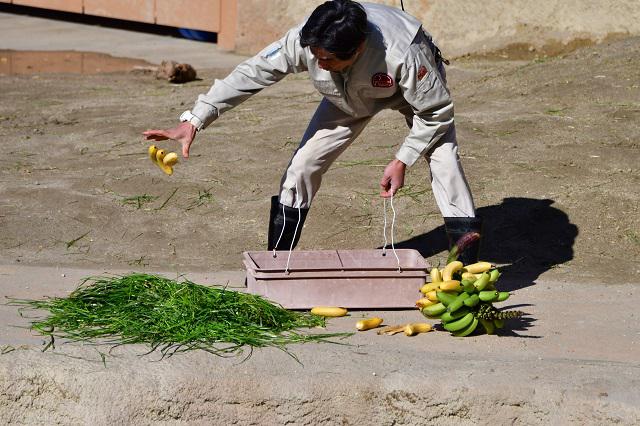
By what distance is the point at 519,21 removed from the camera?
10930mm

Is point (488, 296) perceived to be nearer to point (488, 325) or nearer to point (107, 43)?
point (488, 325)

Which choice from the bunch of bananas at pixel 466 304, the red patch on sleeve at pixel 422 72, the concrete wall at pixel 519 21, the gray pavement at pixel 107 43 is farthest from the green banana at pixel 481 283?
the gray pavement at pixel 107 43

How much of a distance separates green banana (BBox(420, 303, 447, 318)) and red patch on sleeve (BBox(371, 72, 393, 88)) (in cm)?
103

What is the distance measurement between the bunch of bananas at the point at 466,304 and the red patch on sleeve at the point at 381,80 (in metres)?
0.91

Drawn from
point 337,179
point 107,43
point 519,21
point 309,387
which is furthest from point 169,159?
point 107,43

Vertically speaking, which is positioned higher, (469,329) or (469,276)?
(469,276)

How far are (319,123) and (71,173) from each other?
2818 millimetres

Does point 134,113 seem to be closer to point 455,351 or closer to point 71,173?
point 71,173

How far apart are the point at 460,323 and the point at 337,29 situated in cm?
136

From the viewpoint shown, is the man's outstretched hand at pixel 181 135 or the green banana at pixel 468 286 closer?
the green banana at pixel 468 286

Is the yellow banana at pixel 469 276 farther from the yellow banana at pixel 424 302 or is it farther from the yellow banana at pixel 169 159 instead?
the yellow banana at pixel 169 159

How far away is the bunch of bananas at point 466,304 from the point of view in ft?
15.7

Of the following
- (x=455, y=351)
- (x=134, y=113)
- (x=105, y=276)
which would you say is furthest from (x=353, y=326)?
(x=134, y=113)

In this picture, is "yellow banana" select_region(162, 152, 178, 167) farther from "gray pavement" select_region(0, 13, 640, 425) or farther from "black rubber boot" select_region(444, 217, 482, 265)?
"black rubber boot" select_region(444, 217, 482, 265)
